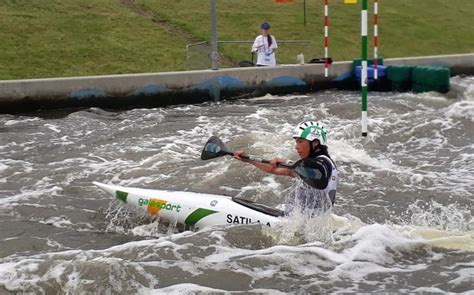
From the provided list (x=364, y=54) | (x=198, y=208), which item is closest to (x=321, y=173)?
(x=198, y=208)

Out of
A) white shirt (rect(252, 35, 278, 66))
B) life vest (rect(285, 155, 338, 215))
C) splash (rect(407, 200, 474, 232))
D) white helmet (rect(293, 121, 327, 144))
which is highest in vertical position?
white shirt (rect(252, 35, 278, 66))

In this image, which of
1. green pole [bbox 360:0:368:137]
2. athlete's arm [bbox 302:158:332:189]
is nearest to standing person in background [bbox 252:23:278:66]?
green pole [bbox 360:0:368:137]

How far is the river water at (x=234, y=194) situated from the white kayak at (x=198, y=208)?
4.6 inches

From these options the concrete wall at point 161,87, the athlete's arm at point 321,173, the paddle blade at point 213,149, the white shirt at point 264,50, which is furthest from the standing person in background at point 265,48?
the athlete's arm at point 321,173

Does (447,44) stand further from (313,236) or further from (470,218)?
(313,236)

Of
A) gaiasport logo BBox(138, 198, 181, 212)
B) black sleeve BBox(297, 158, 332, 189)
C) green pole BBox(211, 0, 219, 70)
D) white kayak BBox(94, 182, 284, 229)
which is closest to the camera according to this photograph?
black sleeve BBox(297, 158, 332, 189)

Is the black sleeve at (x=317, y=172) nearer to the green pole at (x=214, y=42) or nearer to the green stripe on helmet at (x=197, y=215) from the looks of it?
the green stripe on helmet at (x=197, y=215)

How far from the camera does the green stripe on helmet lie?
21.0 feet

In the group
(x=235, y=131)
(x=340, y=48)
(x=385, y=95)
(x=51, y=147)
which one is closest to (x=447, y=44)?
(x=340, y=48)

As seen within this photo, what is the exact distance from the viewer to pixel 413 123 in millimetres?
11367

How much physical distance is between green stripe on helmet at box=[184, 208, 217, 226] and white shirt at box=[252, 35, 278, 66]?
7.79m

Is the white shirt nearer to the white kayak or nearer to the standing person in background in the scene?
the standing person in background

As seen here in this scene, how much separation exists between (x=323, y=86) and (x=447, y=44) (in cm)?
688

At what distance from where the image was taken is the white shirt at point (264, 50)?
13711 mm
